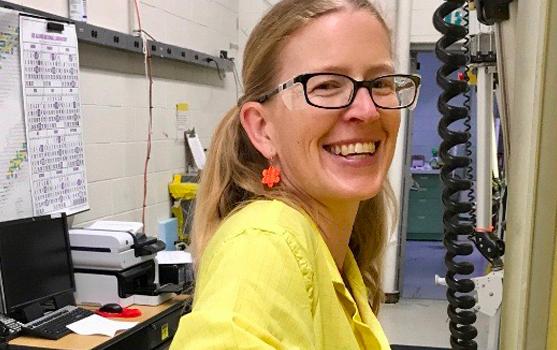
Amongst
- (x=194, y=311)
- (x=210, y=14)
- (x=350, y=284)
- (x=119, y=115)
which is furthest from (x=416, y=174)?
(x=194, y=311)

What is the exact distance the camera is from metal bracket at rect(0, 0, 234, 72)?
2611mm

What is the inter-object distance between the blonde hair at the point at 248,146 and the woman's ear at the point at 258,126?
2 cm

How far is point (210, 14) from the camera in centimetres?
448

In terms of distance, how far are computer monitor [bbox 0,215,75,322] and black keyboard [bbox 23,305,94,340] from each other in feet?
0.19

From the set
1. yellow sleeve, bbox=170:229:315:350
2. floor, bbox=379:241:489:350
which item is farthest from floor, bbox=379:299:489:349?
yellow sleeve, bbox=170:229:315:350

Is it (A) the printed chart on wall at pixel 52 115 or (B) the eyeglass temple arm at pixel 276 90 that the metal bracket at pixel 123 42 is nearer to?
(A) the printed chart on wall at pixel 52 115

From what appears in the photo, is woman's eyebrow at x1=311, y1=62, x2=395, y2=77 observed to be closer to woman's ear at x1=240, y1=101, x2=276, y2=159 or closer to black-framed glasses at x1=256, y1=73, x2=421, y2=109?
black-framed glasses at x1=256, y1=73, x2=421, y2=109

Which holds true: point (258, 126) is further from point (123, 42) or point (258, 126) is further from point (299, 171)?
point (123, 42)

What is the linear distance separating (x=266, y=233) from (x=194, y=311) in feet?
0.46

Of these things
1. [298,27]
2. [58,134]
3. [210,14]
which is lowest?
[58,134]

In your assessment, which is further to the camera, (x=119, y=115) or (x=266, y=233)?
(x=119, y=115)

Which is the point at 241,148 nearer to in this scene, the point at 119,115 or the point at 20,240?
the point at 20,240

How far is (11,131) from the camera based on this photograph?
2430 millimetres

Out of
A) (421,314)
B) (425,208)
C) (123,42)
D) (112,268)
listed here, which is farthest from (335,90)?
(425,208)
